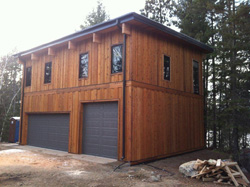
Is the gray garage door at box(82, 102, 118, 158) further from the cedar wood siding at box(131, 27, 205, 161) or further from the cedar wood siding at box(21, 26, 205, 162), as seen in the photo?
the cedar wood siding at box(131, 27, 205, 161)

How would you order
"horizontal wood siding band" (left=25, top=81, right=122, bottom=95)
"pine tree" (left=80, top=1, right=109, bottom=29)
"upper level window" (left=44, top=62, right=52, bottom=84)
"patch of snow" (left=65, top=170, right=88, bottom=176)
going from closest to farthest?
"patch of snow" (left=65, top=170, right=88, bottom=176) → "horizontal wood siding band" (left=25, top=81, right=122, bottom=95) → "upper level window" (left=44, top=62, right=52, bottom=84) → "pine tree" (left=80, top=1, right=109, bottom=29)

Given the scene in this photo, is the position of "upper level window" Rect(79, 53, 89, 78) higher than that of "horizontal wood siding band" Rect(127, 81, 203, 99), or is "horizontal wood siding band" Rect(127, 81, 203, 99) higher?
"upper level window" Rect(79, 53, 89, 78)

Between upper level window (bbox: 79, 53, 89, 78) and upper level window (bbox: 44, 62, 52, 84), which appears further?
upper level window (bbox: 44, 62, 52, 84)

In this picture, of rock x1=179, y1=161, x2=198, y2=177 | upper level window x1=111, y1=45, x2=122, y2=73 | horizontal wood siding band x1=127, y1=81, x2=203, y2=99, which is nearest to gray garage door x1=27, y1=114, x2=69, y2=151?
upper level window x1=111, y1=45, x2=122, y2=73

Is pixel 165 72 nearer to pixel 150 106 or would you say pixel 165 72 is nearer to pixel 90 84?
pixel 150 106

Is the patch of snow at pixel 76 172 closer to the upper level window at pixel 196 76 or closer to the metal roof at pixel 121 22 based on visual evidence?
the metal roof at pixel 121 22

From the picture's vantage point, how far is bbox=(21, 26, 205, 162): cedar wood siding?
9164mm

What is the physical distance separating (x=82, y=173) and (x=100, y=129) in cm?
317

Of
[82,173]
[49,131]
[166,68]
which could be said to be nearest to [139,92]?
[166,68]

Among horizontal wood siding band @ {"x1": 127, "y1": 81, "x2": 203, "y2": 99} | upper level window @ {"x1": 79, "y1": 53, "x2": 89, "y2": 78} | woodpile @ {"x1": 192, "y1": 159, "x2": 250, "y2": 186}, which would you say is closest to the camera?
woodpile @ {"x1": 192, "y1": 159, "x2": 250, "y2": 186}

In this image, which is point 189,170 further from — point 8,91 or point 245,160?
point 8,91

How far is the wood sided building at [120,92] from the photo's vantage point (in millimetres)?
9180

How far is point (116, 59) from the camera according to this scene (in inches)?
392

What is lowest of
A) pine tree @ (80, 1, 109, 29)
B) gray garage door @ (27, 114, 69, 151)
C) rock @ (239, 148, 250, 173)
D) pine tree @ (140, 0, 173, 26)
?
rock @ (239, 148, 250, 173)
